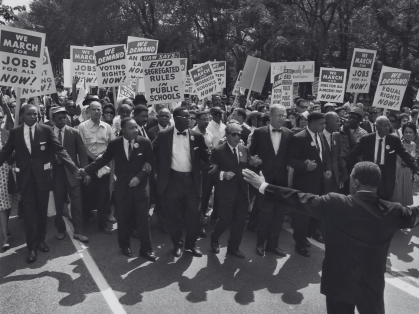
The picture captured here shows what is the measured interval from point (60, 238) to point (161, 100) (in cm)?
303

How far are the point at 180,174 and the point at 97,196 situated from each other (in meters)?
2.04

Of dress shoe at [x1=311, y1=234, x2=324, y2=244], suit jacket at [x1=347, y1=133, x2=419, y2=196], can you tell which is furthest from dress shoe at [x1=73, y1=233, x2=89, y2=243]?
suit jacket at [x1=347, y1=133, x2=419, y2=196]

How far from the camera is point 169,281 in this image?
214 inches

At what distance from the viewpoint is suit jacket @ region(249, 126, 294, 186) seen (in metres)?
6.25

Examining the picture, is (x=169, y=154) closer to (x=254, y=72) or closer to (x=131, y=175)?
(x=131, y=175)

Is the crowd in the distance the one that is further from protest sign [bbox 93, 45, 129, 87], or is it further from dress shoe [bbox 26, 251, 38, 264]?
protest sign [bbox 93, 45, 129, 87]

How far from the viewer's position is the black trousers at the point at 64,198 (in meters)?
6.82

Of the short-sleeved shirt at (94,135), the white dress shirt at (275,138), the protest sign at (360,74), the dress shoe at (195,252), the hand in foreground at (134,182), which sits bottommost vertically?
the dress shoe at (195,252)

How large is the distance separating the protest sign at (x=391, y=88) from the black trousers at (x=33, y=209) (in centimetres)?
761

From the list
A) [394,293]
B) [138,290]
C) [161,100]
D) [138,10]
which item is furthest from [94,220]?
[138,10]

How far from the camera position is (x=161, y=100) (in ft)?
26.8

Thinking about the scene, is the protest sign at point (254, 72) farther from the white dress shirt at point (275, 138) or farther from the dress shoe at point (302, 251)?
the dress shoe at point (302, 251)

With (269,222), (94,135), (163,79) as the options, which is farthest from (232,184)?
(163,79)

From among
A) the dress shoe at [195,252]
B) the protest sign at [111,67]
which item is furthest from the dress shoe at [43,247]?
the protest sign at [111,67]
